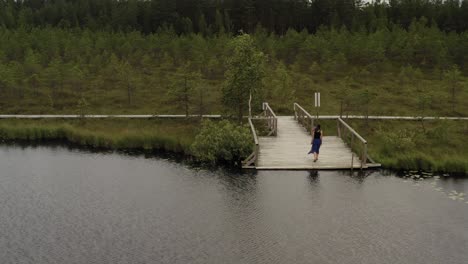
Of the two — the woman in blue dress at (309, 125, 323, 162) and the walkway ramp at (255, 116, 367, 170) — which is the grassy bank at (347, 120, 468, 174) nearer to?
the walkway ramp at (255, 116, 367, 170)

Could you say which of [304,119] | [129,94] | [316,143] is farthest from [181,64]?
[316,143]

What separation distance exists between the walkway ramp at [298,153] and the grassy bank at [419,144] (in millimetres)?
2101

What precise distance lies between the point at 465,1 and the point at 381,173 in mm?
82881

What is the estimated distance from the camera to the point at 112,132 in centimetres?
3888

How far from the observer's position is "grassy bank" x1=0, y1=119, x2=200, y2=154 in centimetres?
3572

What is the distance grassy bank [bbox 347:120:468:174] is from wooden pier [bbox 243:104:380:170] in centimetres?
142

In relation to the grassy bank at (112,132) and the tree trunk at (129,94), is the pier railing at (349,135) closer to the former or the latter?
the grassy bank at (112,132)

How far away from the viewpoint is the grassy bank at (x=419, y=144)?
99.1ft

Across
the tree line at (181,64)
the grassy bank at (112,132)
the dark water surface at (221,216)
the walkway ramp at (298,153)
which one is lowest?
the dark water surface at (221,216)

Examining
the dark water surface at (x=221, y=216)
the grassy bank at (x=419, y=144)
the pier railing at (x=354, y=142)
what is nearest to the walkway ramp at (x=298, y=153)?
the pier railing at (x=354, y=142)

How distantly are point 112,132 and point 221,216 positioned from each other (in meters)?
18.7

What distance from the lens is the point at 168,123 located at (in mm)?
41500

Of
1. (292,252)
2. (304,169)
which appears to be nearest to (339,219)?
(292,252)

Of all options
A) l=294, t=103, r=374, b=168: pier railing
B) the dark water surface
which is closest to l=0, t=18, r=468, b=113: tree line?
Result: l=294, t=103, r=374, b=168: pier railing
